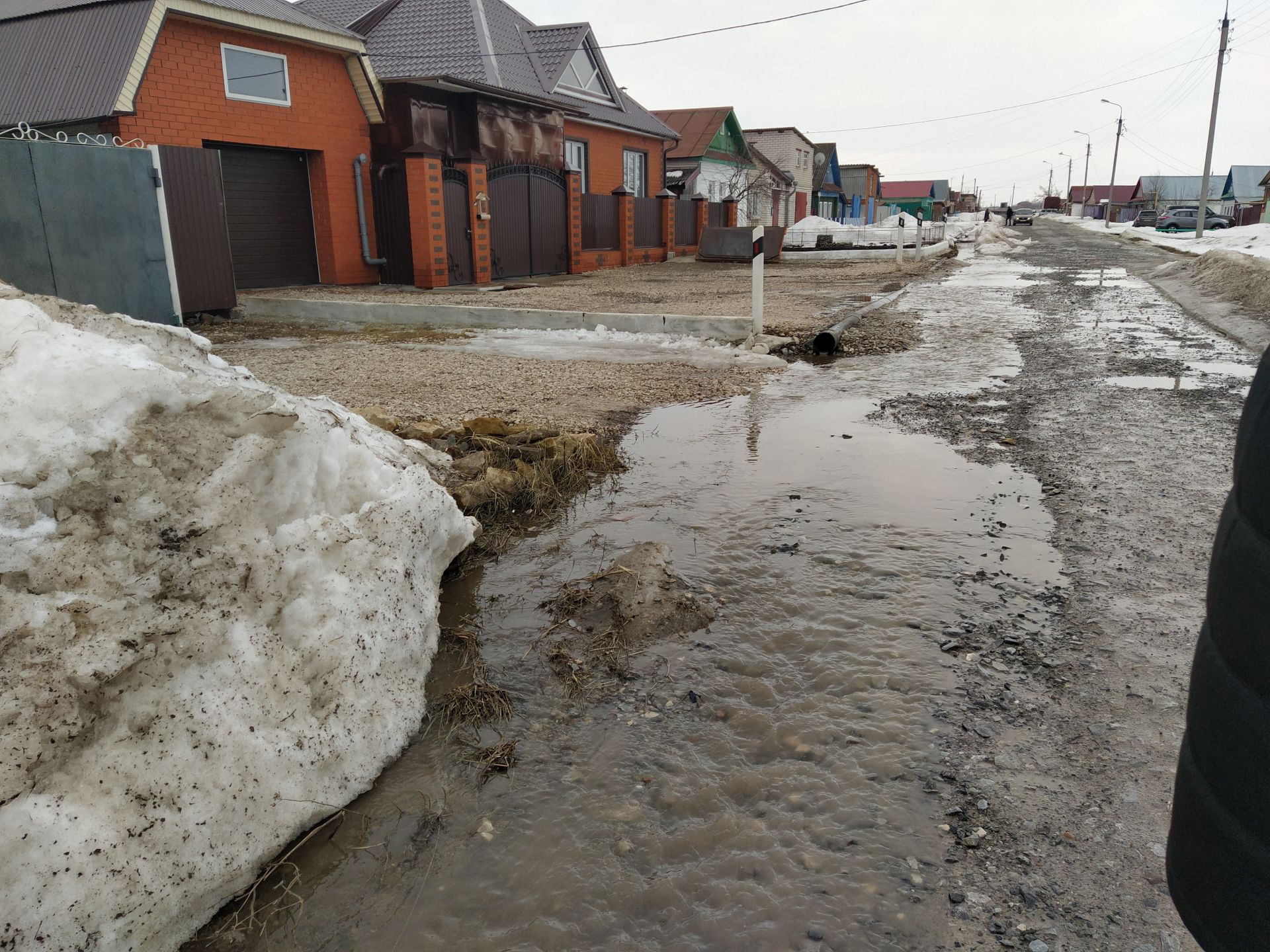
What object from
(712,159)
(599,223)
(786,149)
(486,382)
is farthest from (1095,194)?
(486,382)

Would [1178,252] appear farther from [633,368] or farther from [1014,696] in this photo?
[1014,696]

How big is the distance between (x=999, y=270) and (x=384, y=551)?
81.4 feet

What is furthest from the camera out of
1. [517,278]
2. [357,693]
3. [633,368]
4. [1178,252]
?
[1178,252]

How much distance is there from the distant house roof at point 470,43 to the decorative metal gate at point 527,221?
67.9 inches

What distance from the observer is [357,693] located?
2.63 metres

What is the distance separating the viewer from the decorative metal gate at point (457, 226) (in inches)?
679

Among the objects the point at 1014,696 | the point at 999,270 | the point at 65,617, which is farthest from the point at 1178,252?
the point at 65,617

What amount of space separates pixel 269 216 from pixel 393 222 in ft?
7.81

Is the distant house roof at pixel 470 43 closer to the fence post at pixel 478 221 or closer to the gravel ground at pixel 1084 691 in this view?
the fence post at pixel 478 221

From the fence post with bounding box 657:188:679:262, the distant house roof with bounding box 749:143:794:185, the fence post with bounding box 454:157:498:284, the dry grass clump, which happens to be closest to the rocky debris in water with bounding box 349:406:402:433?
the dry grass clump

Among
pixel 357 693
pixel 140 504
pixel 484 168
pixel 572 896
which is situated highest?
pixel 484 168

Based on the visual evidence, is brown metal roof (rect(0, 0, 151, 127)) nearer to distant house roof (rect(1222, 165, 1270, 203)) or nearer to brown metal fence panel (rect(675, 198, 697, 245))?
brown metal fence panel (rect(675, 198, 697, 245))

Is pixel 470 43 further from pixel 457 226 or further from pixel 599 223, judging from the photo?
pixel 457 226

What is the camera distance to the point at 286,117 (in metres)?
15.5
